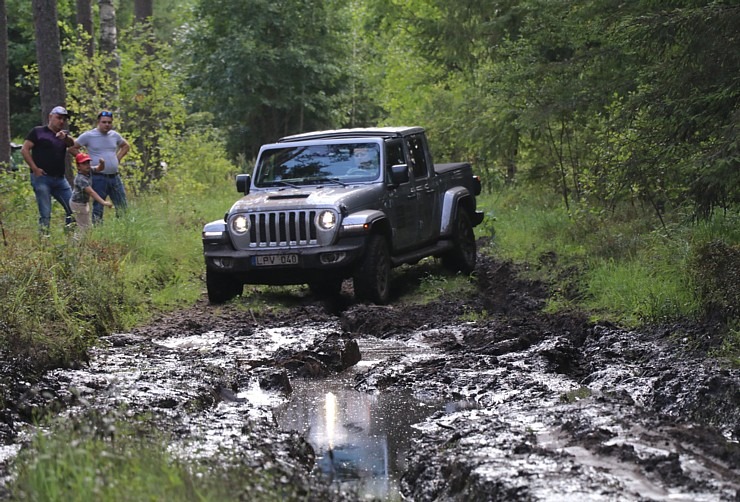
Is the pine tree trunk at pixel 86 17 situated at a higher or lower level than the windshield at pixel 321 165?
higher

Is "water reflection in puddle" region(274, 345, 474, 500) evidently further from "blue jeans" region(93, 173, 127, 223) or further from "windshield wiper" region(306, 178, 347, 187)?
"blue jeans" region(93, 173, 127, 223)

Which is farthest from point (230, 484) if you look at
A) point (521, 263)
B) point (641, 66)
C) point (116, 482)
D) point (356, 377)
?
point (521, 263)

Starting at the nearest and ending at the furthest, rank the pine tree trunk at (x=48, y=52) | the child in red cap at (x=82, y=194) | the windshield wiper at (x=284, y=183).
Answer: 1. the windshield wiper at (x=284, y=183)
2. the child in red cap at (x=82, y=194)
3. the pine tree trunk at (x=48, y=52)

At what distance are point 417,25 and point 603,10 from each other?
12.9 meters

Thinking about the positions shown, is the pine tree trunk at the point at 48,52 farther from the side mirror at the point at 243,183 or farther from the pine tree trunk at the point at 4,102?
the side mirror at the point at 243,183

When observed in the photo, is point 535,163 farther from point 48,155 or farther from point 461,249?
point 48,155

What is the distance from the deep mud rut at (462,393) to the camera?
5641 mm

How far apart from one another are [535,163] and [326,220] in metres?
8.20

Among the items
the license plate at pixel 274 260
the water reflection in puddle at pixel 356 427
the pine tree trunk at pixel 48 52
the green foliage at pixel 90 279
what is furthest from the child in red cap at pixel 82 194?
the water reflection in puddle at pixel 356 427

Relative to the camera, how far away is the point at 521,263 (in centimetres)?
1495

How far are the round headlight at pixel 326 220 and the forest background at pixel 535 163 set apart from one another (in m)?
1.86

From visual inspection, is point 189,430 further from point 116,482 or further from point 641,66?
point 641,66

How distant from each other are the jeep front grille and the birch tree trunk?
10.3 m

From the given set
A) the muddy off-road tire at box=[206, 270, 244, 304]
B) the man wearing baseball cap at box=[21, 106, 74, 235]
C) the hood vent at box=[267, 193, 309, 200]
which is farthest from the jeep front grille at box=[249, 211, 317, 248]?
the man wearing baseball cap at box=[21, 106, 74, 235]
